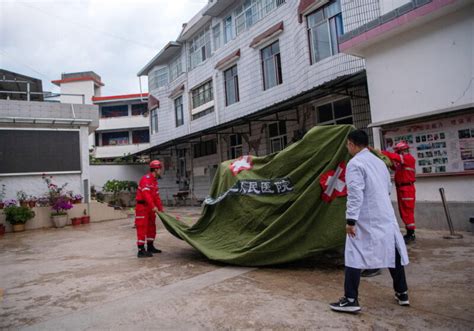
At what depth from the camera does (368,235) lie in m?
2.97

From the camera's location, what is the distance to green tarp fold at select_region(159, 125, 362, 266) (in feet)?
13.8

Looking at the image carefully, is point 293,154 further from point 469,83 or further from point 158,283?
point 469,83

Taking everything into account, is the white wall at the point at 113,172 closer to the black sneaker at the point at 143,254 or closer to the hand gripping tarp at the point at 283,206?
the black sneaker at the point at 143,254

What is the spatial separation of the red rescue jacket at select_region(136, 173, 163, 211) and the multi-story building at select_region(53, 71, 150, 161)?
24.0m

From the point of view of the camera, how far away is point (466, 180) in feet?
20.1

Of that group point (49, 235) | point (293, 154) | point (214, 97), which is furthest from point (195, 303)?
point (214, 97)

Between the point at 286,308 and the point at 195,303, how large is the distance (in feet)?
2.85

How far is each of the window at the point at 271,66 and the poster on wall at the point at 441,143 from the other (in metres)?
6.48

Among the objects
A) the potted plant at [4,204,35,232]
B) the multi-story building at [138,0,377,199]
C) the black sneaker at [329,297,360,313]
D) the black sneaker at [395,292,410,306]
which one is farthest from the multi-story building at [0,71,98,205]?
the black sneaker at [395,292,410,306]

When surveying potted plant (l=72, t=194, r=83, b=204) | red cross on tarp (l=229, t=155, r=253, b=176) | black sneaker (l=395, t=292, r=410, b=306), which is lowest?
black sneaker (l=395, t=292, r=410, b=306)

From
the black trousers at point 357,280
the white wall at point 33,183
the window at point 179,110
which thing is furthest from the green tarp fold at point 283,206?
the window at point 179,110

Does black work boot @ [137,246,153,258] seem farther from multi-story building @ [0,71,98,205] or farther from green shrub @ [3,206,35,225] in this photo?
multi-story building @ [0,71,98,205]

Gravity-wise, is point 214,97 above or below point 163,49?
below

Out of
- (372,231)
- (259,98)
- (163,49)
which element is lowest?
(372,231)
